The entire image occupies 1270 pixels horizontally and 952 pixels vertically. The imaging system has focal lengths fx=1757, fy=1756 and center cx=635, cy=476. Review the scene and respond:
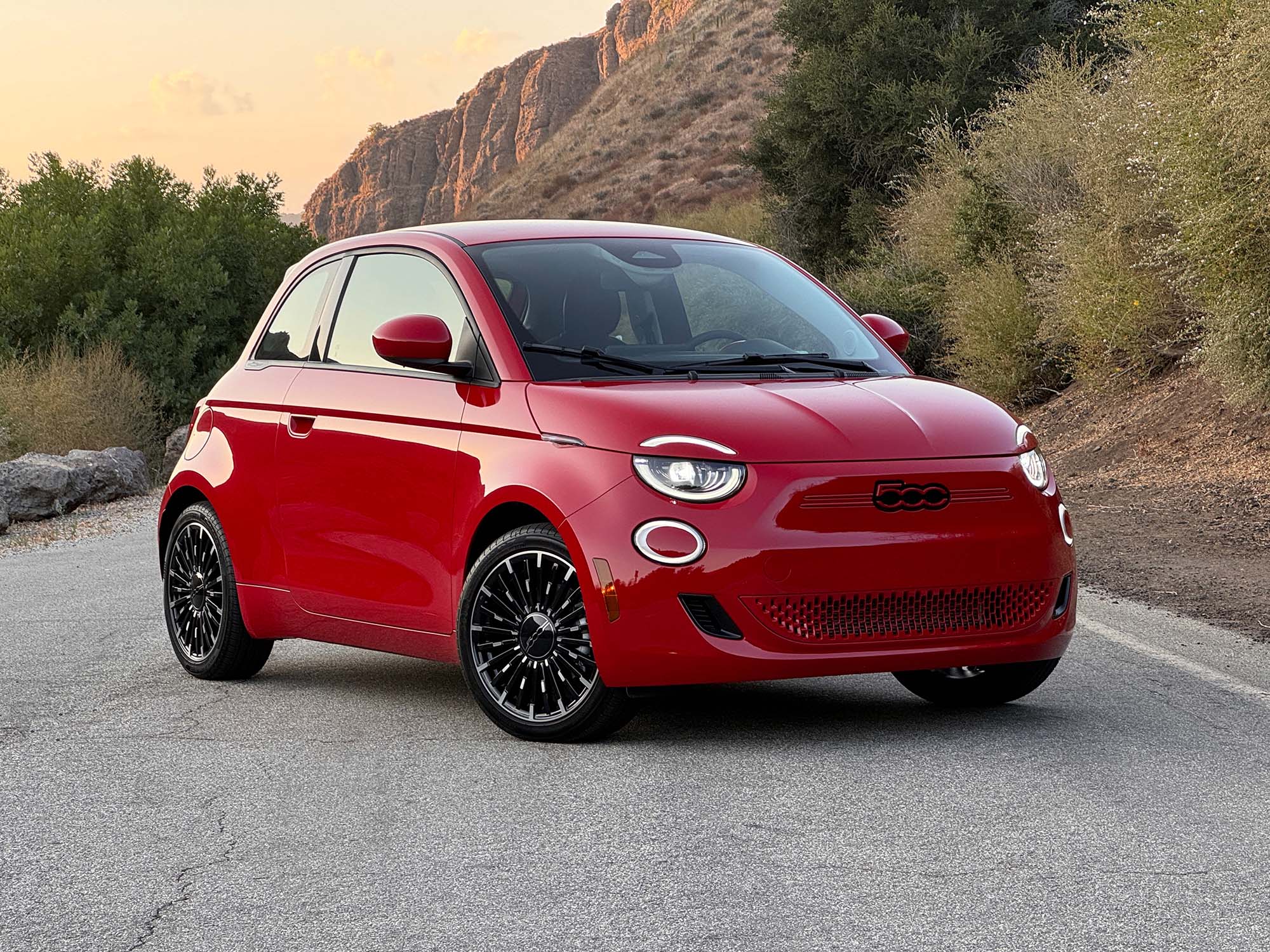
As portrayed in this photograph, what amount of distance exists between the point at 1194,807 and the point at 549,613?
2200mm

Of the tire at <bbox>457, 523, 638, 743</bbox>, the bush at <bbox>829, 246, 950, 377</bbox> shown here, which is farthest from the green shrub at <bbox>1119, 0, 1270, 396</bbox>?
the tire at <bbox>457, 523, 638, 743</bbox>

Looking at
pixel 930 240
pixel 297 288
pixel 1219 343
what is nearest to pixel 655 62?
pixel 930 240

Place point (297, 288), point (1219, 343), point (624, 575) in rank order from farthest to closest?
point (1219, 343) < point (297, 288) < point (624, 575)

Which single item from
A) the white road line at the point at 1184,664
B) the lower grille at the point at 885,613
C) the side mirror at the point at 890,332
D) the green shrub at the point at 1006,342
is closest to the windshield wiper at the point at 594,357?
the lower grille at the point at 885,613

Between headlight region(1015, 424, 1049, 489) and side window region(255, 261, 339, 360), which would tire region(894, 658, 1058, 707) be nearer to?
headlight region(1015, 424, 1049, 489)

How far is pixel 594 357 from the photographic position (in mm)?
6520

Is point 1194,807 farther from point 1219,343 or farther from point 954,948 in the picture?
point 1219,343

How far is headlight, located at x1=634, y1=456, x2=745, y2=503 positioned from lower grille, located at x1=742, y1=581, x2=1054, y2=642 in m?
0.37

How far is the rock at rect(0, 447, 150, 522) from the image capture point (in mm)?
20344

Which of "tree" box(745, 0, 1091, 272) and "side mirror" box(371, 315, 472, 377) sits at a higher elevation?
"tree" box(745, 0, 1091, 272)

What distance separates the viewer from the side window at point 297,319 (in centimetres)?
771

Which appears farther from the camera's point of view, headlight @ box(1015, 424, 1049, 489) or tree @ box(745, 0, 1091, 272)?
tree @ box(745, 0, 1091, 272)

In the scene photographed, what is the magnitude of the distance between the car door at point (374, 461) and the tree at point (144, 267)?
24.5m

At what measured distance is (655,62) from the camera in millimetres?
96312
